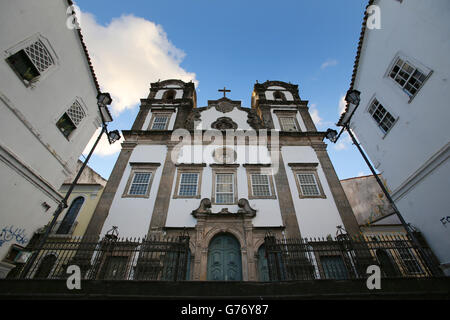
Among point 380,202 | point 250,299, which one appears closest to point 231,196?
point 250,299

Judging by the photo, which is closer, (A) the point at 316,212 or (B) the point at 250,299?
(B) the point at 250,299

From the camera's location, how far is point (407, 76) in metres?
8.45

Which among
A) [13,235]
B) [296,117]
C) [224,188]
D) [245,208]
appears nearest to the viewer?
[13,235]

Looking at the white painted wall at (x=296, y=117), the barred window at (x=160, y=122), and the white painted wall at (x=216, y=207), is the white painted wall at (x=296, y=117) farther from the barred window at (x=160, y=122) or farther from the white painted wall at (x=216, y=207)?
the barred window at (x=160, y=122)

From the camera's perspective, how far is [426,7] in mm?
7234

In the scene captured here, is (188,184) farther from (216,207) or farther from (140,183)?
(140,183)

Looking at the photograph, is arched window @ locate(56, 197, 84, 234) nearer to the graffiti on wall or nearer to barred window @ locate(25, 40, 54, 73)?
the graffiti on wall

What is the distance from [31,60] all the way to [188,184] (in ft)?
29.9

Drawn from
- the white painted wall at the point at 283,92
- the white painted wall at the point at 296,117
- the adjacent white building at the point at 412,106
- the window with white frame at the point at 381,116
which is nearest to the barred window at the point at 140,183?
the white painted wall at the point at 296,117

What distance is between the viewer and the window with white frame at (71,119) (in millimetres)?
9709

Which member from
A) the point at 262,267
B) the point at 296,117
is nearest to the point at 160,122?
the point at 296,117
